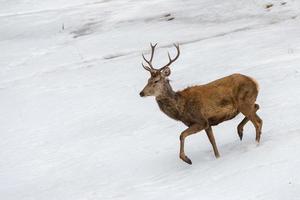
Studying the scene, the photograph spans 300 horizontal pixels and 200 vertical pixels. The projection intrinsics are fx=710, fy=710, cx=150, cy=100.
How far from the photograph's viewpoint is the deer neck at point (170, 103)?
1146 centimetres

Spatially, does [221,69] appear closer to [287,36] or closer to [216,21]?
[287,36]

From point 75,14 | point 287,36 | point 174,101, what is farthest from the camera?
point 75,14

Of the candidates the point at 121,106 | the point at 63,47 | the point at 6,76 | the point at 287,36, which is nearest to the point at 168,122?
the point at 121,106

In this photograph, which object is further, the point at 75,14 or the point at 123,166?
the point at 75,14

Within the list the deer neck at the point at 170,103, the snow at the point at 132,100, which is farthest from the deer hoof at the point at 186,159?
the deer neck at the point at 170,103

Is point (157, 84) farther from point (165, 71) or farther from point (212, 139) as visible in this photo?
point (212, 139)

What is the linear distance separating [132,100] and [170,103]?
6.29 metres


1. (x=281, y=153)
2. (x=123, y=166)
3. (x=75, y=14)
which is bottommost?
(x=75, y=14)

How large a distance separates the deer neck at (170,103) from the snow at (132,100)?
933 millimetres

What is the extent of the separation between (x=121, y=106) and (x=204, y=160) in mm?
5965

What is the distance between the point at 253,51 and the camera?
19859 mm

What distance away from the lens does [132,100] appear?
17719mm

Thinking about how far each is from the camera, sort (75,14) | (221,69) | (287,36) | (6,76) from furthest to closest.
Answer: (75,14)
(6,76)
(287,36)
(221,69)

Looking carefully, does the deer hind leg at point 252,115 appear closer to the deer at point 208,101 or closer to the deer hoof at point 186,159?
the deer at point 208,101
